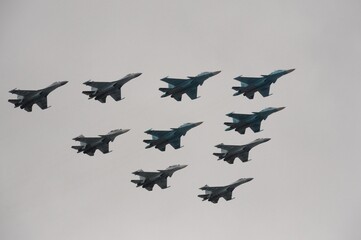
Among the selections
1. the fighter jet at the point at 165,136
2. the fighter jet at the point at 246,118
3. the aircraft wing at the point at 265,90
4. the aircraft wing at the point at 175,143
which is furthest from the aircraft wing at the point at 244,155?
the aircraft wing at the point at 175,143

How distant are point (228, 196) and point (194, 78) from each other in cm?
2028

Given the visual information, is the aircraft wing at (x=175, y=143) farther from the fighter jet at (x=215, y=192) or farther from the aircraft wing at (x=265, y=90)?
the aircraft wing at (x=265, y=90)

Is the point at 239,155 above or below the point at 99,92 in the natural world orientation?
below

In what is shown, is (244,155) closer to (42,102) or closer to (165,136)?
(165,136)

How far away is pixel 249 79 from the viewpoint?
13188 centimetres

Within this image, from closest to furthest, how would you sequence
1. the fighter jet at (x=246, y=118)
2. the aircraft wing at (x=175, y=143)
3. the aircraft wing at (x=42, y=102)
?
1. the aircraft wing at (x=42, y=102)
2. the aircraft wing at (x=175, y=143)
3. the fighter jet at (x=246, y=118)

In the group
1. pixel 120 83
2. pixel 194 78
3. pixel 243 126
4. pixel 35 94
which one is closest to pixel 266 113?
pixel 243 126

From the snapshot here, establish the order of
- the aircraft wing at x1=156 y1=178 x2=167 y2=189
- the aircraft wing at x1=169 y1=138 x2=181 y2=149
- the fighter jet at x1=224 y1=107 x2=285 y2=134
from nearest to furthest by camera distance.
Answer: the aircraft wing at x1=169 y1=138 x2=181 y2=149, the fighter jet at x1=224 y1=107 x2=285 y2=134, the aircraft wing at x1=156 y1=178 x2=167 y2=189

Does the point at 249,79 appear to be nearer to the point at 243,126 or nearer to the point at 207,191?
the point at 243,126

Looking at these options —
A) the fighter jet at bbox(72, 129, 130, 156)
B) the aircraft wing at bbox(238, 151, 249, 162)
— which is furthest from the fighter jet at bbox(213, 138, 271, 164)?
the fighter jet at bbox(72, 129, 130, 156)

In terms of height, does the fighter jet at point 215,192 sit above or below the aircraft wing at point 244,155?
below

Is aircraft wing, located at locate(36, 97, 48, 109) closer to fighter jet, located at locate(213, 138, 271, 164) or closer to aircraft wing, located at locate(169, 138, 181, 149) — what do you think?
aircraft wing, located at locate(169, 138, 181, 149)

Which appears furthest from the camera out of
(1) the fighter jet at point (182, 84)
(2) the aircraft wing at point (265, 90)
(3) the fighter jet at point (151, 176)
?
(2) the aircraft wing at point (265, 90)

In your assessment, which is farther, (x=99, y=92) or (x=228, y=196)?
(x=228, y=196)
